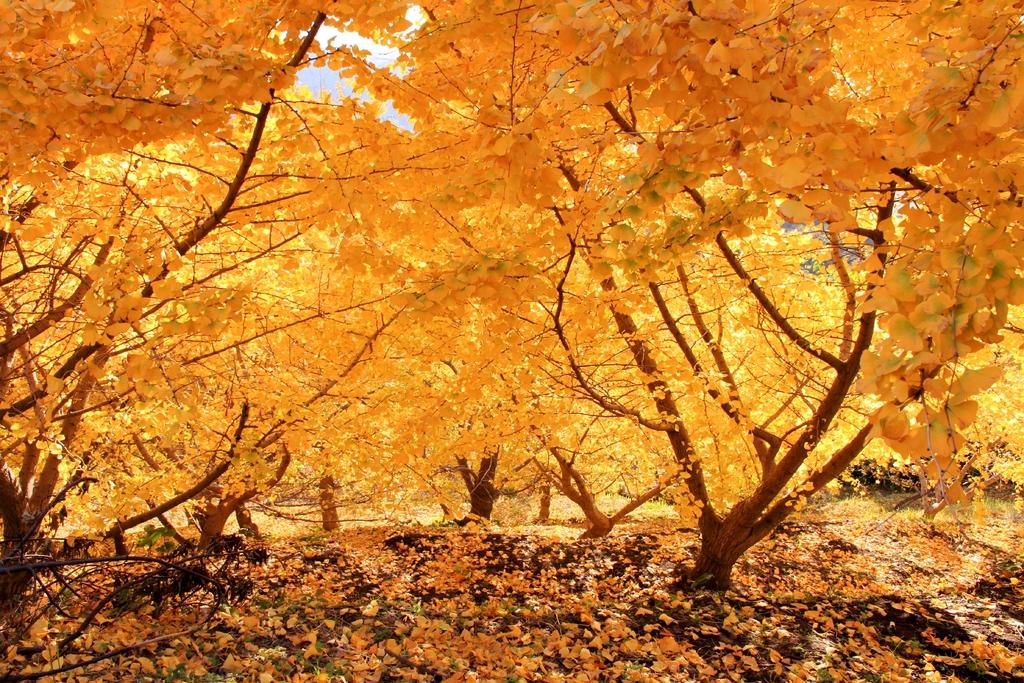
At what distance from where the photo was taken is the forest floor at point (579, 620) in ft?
12.3

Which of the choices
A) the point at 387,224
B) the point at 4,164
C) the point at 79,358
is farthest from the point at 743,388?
the point at 4,164

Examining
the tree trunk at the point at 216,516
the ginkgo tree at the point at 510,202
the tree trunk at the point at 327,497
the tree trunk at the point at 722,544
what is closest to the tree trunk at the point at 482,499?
the tree trunk at the point at 327,497

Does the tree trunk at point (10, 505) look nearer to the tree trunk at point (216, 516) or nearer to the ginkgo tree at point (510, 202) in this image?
the ginkgo tree at point (510, 202)

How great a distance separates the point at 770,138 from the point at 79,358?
150 inches

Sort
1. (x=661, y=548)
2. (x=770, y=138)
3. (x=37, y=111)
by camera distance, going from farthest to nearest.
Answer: (x=661, y=548)
(x=37, y=111)
(x=770, y=138)

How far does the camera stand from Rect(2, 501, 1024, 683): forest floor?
3.75 metres

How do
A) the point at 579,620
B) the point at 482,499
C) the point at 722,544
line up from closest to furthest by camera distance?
the point at 579,620 → the point at 722,544 → the point at 482,499

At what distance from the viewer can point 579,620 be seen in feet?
16.4

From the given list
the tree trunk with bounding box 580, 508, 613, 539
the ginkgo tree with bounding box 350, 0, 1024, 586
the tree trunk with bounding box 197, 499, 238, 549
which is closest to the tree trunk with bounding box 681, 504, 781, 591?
the ginkgo tree with bounding box 350, 0, 1024, 586

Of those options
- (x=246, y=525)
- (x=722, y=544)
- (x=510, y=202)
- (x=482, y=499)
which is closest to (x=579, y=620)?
(x=722, y=544)

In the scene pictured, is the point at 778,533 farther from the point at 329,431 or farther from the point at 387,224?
the point at 387,224

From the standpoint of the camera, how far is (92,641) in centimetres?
373

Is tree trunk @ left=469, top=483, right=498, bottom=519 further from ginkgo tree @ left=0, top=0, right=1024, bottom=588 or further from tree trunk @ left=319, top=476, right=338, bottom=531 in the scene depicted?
ginkgo tree @ left=0, top=0, right=1024, bottom=588

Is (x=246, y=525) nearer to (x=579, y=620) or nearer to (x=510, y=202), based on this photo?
(x=579, y=620)
